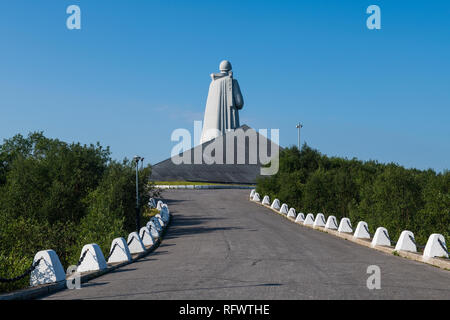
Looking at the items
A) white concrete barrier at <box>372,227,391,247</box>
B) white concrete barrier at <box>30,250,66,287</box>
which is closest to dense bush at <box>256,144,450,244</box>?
white concrete barrier at <box>372,227,391,247</box>

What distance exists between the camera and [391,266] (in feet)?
42.0

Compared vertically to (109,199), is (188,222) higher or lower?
lower

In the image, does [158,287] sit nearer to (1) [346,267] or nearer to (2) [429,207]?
(1) [346,267]

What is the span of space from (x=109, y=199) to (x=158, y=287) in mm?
17296

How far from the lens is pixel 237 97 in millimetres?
91375

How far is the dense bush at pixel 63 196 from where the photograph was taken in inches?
974

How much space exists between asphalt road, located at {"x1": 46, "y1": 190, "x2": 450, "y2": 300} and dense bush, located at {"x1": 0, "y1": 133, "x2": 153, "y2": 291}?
5.48 m

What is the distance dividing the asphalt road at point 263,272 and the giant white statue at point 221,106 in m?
67.6

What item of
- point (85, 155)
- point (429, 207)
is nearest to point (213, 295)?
point (429, 207)

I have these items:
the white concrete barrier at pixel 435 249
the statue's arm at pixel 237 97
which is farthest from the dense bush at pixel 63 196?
the statue's arm at pixel 237 97

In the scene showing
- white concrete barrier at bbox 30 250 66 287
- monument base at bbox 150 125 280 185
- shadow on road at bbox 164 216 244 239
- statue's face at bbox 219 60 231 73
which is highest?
statue's face at bbox 219 60 231 73

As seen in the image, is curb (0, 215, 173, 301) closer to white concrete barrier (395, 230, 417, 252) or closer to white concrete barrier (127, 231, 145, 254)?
white concrete barrier (127, 231, 145, 254)

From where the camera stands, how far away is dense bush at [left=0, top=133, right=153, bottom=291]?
24734 mm
